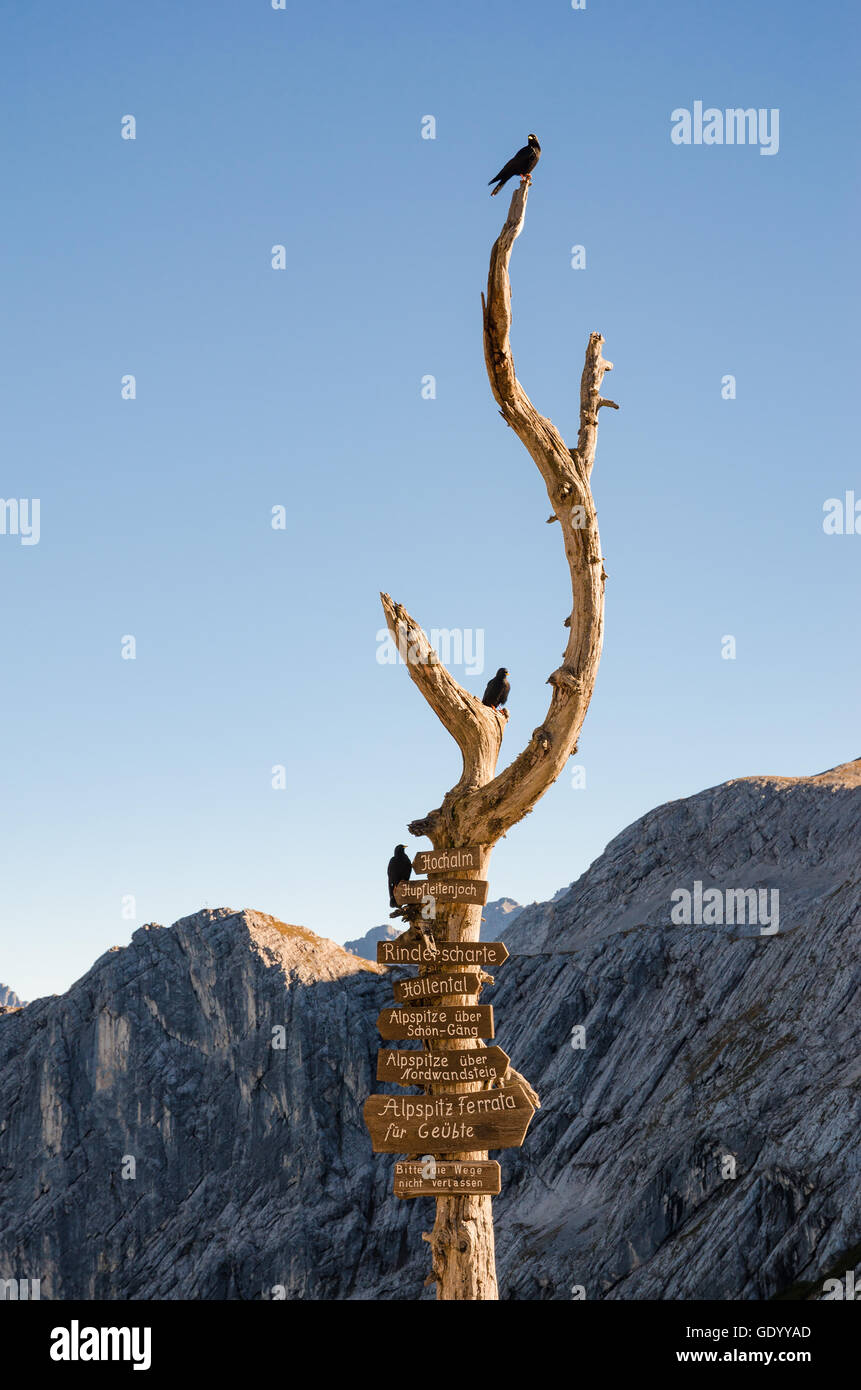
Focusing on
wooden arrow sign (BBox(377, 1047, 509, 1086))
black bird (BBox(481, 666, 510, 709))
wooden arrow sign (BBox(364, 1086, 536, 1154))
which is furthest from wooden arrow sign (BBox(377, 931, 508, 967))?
black bird (BBox(481, 666, 510, 709))

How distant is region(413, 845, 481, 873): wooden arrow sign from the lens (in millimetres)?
15773

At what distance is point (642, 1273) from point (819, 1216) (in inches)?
565

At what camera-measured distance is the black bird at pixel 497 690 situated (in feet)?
59.6

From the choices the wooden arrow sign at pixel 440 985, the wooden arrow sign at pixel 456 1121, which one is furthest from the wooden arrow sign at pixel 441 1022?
the wooden arrow sign at pixel 456 1121

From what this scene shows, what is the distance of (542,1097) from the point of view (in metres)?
115

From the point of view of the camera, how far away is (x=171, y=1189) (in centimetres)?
13538

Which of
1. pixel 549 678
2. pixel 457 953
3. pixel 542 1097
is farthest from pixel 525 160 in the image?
pixel 542 1097

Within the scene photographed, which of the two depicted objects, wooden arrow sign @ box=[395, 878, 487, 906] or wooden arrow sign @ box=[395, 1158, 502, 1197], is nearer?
wooden arrow sign @ box=[395, 1158, 502, 1197]

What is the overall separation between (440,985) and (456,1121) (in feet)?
4.98

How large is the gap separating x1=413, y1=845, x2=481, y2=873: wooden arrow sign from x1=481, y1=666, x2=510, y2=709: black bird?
2.95m

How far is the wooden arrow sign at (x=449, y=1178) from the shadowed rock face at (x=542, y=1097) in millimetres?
70351

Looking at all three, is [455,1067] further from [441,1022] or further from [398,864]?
[398,864]

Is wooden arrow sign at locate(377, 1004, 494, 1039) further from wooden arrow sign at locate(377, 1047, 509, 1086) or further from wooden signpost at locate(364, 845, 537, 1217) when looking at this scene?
wooden arrow sign at locate(377, 1047, 509, 1086)

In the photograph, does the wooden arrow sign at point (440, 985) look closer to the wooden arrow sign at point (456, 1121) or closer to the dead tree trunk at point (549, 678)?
the dead tree trunk at point (549, 678)
